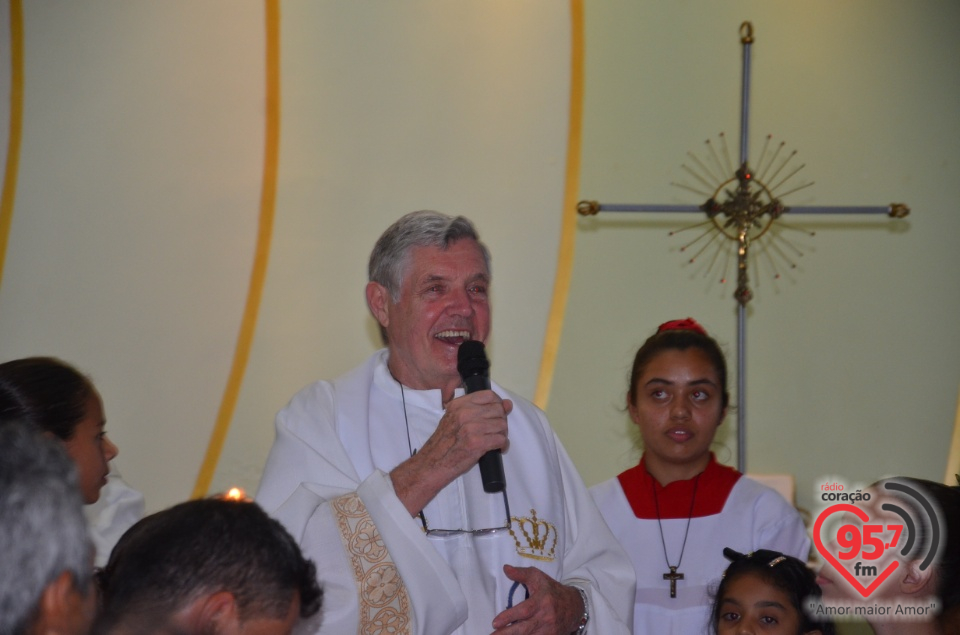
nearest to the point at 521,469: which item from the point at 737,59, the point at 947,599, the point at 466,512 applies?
the point at 466,512

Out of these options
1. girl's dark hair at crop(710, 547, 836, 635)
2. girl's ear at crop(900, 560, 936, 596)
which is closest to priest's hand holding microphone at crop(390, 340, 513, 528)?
girl's dark hair at crop(710, 547, 836, 635)

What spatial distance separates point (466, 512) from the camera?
3.32 metres

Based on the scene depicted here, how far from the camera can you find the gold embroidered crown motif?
10.9 ft

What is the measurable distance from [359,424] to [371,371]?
252 millimetres

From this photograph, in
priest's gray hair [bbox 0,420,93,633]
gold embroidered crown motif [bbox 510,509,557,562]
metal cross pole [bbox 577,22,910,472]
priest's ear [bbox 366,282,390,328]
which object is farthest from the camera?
metal cross pole [bbox 577,22,910,472]

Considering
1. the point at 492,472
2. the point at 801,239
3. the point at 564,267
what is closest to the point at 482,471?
the point at 492,472

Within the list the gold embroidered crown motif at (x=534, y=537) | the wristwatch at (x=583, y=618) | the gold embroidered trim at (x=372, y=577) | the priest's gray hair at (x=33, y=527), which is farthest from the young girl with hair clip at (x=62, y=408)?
the wristwatch at (x=583, y=618)

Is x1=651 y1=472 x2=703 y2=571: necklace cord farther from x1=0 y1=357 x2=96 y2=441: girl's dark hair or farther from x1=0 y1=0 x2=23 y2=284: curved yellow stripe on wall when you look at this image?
x1=0 y1=0 x2=23 y2=284: curved yellow stripe on wall

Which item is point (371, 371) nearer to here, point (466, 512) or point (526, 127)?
point (466, 512)

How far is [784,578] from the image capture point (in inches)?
133

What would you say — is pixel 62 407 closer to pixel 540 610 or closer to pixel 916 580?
pixel 540 610

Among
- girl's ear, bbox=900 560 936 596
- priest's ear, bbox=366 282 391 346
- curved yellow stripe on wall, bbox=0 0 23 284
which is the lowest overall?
girl's ear, bbox=900 560 936 596

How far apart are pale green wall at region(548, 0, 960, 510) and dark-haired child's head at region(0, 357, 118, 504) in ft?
8.98

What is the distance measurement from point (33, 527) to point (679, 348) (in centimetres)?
285
